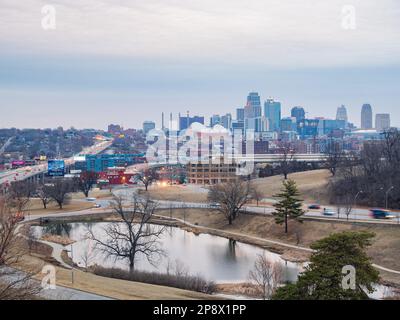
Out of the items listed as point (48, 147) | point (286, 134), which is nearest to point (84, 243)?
point (48, 147)

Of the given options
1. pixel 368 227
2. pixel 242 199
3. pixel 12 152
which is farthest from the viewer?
pixel 12 152

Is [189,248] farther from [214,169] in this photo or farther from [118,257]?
[214,169]

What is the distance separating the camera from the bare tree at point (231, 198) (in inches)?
1042

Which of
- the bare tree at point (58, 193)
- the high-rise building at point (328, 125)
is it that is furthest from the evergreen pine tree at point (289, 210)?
the high-rise building at point (328, 125)

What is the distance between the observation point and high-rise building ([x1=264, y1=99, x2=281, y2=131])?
146087 mm

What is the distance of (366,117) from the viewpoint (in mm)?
152875

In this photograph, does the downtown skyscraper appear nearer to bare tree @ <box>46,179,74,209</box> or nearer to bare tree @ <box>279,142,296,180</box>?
bare tree @ <box>279,142,296,180</box>

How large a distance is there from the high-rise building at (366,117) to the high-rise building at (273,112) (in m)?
25.0

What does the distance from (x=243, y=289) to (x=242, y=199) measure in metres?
12.4

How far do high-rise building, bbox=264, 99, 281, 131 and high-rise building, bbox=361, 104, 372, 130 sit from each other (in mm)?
24951

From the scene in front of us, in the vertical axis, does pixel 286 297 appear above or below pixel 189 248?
above

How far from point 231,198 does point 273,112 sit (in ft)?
410

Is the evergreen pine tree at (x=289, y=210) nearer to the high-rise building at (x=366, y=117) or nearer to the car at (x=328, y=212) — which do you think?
the car at (x=328, y=212)

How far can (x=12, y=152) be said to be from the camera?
304 feet
